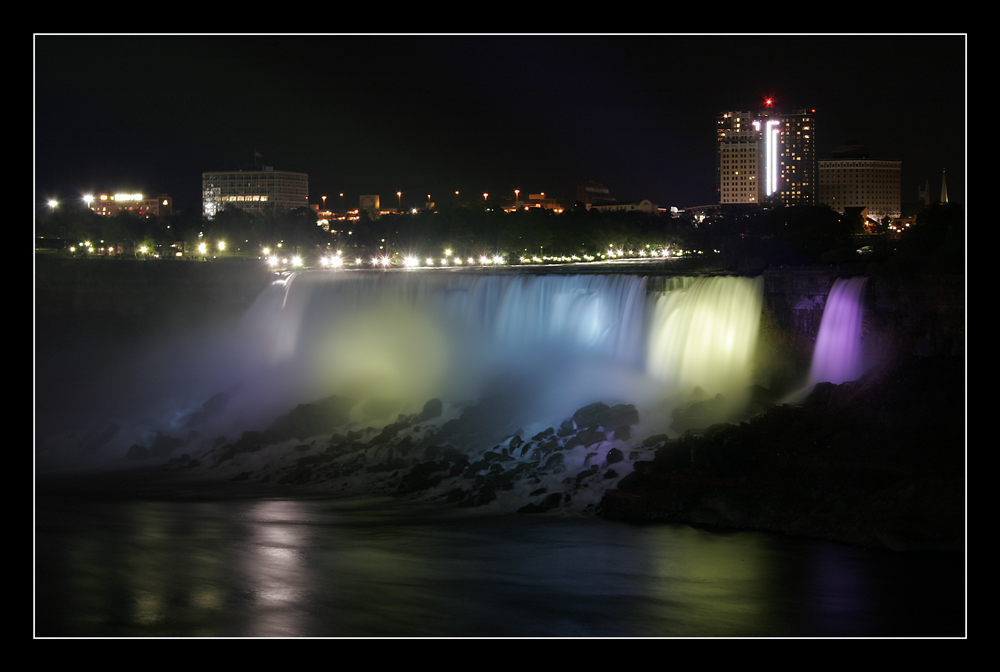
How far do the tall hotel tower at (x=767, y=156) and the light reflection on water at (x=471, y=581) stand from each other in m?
122

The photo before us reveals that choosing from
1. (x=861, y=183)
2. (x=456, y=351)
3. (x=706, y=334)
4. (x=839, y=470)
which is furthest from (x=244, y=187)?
(x=839, y=470)

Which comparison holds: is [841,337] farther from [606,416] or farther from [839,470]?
[839,470]

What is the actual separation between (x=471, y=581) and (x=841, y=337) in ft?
47.0

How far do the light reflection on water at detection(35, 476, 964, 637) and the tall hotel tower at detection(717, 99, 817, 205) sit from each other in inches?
4805

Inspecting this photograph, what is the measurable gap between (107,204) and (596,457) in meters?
117

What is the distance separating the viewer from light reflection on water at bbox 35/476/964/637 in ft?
50.9

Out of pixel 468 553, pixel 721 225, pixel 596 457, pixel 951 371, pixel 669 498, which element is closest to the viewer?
pixel 468 553

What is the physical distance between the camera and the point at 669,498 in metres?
21.3

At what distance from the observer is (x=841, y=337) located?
2658cm

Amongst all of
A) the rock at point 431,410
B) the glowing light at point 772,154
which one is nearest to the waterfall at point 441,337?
the rock at point 431,410

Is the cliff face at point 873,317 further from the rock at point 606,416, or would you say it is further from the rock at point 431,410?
the rock at point 431,410

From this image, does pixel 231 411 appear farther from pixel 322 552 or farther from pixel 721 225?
pixel 721 225

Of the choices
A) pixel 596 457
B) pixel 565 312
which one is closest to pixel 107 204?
pixel 565 312

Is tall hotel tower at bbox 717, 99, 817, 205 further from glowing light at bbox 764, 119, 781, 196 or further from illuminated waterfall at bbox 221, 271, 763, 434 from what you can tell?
illuminated waterfall at bbox 221, 271, 763, 434
